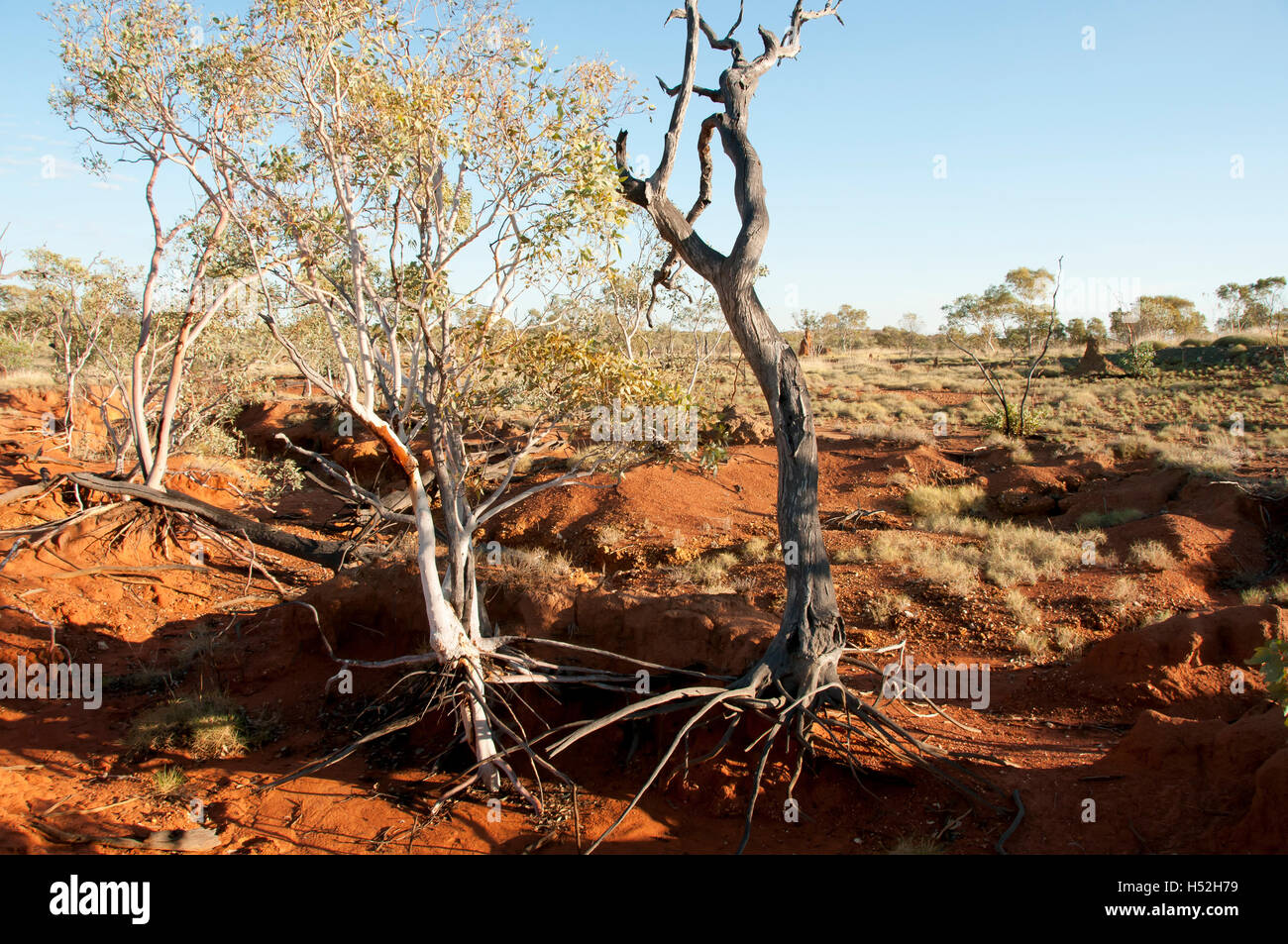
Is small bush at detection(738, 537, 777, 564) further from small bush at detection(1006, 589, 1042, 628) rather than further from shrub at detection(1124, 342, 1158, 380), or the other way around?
shrub at detection(1124, 342, 1158, 380)

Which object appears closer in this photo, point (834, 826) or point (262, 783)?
point (834, 826)

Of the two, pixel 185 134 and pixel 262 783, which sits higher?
pixel 185 134

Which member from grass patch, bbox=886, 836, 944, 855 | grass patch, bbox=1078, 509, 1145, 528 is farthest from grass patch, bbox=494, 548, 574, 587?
grass patch, bbox=1078, 509, 1145, 528

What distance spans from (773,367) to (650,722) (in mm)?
2932

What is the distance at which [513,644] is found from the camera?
6586 millimetres

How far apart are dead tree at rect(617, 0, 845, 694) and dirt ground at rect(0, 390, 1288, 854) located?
742 mm

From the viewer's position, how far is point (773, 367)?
5621 mm

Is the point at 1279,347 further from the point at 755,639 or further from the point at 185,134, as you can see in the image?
the point at 185,134

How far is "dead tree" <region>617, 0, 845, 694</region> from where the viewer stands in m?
5.53

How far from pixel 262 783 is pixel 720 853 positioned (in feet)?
11.8

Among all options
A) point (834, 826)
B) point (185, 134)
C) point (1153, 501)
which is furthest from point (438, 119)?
point (1153, 501)

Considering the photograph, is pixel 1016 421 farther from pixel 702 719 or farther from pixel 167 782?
pixel 167 782

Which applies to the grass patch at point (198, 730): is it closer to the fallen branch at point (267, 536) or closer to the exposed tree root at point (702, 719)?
the exposed tree root at point (702, 719)

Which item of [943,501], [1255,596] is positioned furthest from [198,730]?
[943,501]
